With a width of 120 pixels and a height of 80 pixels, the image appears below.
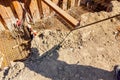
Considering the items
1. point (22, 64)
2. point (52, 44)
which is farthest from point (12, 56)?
point (52, 44)

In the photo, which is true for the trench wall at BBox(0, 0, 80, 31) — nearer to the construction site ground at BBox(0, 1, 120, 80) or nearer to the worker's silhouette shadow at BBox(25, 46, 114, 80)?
the construction site ground at BBox(0, 1, 120, 80)

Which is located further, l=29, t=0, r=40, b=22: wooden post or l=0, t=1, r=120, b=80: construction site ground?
l=29, t=0, r=40, b=22: wooden post

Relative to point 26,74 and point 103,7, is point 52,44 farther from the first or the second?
point 103,7

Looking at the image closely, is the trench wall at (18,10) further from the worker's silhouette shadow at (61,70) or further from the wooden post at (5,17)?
the worker's silhouette shadow at (61,70)

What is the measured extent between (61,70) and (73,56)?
49cm

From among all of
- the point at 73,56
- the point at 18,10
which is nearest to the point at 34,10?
the point at 18,10

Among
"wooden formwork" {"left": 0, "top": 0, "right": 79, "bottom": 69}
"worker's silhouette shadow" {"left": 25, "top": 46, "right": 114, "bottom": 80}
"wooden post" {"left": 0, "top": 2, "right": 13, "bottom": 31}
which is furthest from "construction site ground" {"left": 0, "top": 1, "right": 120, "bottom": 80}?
"wooden post" {"left": 0, "top": 2, "right": 13, "bottom": 31}

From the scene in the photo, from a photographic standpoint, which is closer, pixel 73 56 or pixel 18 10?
pixel 73 56

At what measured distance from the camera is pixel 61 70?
4316 millimetres

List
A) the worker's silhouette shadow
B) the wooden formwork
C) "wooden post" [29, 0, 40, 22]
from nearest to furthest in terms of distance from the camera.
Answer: the worker's silhouette shadow < the wooden formwork < "wooden post" [29, 0, 40, 22]

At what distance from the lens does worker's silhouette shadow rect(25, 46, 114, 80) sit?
4148 millimetres

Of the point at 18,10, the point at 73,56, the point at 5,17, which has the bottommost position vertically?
the point at 73,56

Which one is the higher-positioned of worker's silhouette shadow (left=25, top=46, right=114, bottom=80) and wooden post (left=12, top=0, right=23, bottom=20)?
wooden post (left=12, top=0, right=23, bottom=20)

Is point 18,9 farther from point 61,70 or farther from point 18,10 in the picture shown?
point 61,70
